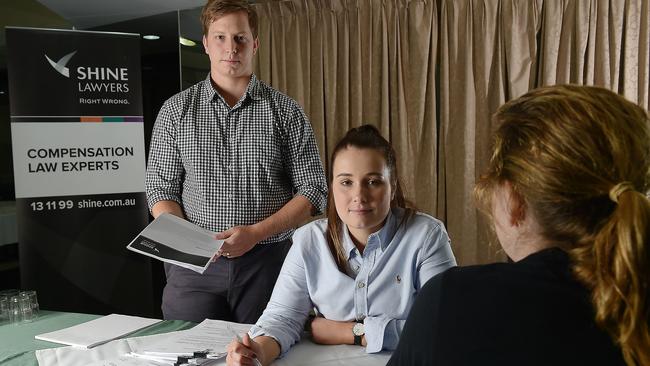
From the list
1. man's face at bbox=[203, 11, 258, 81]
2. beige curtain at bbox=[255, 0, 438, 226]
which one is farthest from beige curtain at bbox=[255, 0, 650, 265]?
man's face at bbox=[203, 11, 258, 81]

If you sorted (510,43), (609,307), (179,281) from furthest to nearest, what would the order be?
(510,43)
(179,281)
(609,307)

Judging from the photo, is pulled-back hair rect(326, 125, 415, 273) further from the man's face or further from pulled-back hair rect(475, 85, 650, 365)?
pulled-back hair rect(475, 85, 650, 365)

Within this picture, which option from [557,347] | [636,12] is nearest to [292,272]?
[557,347]

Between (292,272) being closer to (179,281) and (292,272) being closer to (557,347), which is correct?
(179,281)

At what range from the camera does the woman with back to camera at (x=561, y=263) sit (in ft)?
2.25

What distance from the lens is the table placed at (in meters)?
1.29

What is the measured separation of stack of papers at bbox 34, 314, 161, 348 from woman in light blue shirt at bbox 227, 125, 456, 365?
0.40 m

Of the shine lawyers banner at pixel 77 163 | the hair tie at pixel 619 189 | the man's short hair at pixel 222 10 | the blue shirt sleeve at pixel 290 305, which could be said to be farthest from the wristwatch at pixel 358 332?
the shine lawyers banner at pixel 77 163

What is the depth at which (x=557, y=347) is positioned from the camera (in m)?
0.68

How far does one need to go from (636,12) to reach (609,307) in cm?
311

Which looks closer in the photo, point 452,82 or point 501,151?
point 501,151

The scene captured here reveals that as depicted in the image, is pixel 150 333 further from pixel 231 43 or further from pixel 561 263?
pixel 561 263

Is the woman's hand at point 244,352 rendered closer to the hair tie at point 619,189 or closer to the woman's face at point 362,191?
the woman's face at point 362,191

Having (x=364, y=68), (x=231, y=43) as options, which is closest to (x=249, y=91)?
(x=231, y=43)
